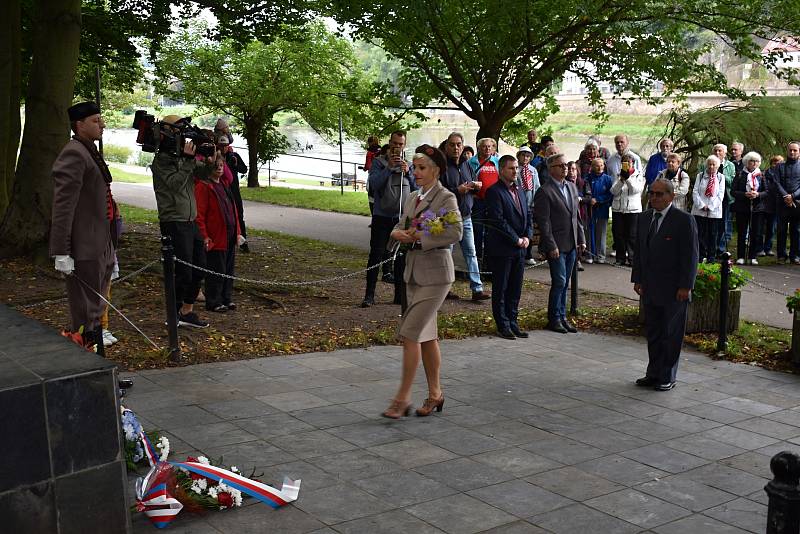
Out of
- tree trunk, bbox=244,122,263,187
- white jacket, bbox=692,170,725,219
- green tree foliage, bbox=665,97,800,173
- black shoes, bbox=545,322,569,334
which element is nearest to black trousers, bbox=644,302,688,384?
black shoes, bbox=545,322,569,334

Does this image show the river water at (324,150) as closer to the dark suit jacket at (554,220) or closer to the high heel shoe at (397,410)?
the dark suit jacket at (554,220)

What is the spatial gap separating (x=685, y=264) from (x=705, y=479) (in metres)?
2.71

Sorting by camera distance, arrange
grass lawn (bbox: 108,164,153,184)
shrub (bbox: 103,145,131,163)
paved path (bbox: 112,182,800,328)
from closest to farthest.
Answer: paved path (bbox: 112,182,800,328), grass lawn (bbox: 108,164,153,184), shrub (bbox: 103,145,131,163)

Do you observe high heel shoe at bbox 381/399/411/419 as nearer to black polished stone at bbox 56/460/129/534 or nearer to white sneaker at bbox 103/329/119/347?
black polished stone at bbox 56/460/129/534

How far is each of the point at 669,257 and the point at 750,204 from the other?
9.22 m

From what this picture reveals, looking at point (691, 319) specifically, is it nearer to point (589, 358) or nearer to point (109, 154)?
point (589, 358)

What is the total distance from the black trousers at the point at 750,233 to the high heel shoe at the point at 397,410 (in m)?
11.4

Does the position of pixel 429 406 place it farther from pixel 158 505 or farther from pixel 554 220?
pixel 554 220

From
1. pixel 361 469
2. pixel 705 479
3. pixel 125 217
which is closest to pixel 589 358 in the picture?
pixel 705 479

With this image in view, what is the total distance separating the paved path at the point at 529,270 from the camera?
12719mm

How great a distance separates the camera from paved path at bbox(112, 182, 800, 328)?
12.7 meters

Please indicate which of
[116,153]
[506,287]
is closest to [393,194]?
[506,287]

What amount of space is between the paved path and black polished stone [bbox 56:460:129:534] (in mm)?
9171

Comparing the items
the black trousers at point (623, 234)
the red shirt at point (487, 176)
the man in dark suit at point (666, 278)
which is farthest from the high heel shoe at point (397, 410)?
the black trousers at point (623, 234)
